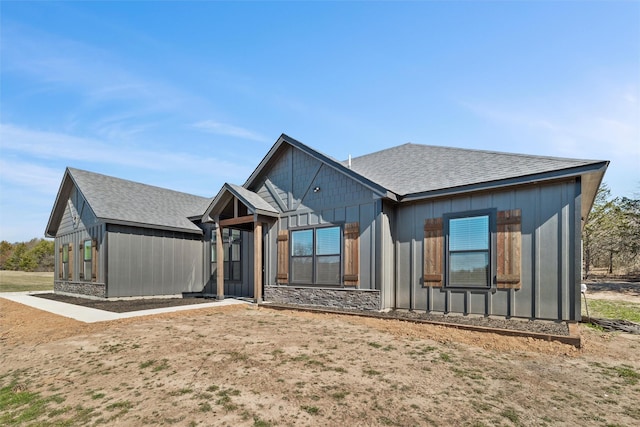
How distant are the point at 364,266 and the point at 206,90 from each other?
28.4 ft

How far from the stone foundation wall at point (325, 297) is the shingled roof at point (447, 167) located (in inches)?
127

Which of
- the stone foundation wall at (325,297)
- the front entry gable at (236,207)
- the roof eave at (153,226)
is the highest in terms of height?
the front entry gable at (236,207)

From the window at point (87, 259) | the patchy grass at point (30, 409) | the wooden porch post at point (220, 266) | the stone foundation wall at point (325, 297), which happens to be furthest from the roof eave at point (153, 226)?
the patchy grass at point (30, 409)

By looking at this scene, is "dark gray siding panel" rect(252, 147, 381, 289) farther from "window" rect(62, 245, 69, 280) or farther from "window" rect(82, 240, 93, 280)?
"window" rect(62, 245, 69, 280)

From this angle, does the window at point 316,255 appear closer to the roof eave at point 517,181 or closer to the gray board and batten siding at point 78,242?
the roof eave at point 517,181

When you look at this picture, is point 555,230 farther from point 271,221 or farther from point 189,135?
point 189,135

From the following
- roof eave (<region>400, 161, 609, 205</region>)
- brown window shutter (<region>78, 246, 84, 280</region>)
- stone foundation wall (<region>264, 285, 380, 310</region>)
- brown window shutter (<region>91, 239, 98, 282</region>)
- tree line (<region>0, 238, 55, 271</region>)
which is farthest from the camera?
tree line (<region>0, 238, 55, 271</region>)

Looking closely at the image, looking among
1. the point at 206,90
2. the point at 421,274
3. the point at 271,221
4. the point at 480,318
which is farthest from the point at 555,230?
the point at 206,90

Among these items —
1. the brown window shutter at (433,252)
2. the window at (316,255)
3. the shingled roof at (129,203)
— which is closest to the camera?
the brown window shutter at (433,252)

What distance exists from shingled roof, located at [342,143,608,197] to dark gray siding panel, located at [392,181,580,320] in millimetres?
442

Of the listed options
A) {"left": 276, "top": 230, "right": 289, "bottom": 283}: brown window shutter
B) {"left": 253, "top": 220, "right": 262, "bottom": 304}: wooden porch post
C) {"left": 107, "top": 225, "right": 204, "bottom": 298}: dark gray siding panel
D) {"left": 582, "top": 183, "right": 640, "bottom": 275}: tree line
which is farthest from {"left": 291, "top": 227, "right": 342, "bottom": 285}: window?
{"left": 582, "top": 183, "right": 640, "bottom": 275}: tree line

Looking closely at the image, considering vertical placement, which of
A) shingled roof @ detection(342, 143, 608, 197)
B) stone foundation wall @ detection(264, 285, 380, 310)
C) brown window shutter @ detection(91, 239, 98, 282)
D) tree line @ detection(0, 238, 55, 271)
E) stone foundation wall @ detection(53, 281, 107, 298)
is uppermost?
shingled roof @ detection(342, 143, 608, 197)

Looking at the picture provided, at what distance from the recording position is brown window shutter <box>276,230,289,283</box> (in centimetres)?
1174

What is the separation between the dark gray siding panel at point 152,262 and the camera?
1449 centimetres
